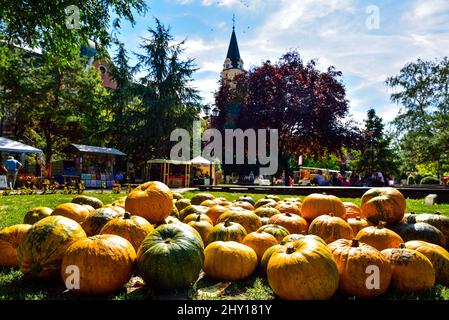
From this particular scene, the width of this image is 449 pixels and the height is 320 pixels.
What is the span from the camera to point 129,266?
2977 millimetres

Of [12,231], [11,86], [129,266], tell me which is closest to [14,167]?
[11,86]

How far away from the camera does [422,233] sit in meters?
3.91

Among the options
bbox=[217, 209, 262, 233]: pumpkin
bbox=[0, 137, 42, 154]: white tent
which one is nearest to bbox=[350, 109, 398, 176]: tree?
bbox=[0, 137, 42, 154]: white tent

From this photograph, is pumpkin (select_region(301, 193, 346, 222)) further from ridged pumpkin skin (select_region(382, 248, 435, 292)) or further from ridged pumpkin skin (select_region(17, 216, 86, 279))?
ridged pumpkin skin (select_region(17, 216, 86, 279))

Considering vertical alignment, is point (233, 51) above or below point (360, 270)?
above

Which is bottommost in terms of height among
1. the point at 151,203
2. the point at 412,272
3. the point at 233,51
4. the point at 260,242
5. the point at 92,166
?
the point at 412,272

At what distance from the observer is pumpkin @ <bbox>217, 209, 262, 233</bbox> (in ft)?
14.2

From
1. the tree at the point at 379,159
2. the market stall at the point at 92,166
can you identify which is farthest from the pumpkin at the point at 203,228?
the tree at the point at 379,159

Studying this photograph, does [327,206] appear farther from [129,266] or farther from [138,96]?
[138,96]

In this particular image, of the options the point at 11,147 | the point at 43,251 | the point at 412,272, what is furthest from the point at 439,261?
the point at 11,147

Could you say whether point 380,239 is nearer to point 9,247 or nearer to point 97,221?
point 97,221

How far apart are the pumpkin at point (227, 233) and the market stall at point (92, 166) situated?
1878cm

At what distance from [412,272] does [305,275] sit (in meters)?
0.99
